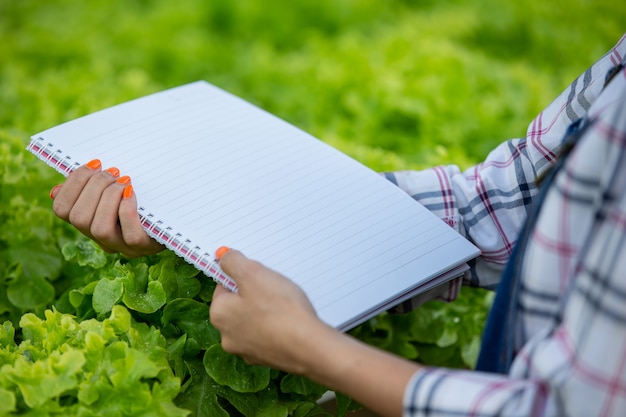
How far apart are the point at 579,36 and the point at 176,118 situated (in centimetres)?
227

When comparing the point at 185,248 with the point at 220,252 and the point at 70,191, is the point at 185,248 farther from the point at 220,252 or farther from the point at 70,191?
the point at 70,191

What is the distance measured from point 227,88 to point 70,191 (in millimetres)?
1698

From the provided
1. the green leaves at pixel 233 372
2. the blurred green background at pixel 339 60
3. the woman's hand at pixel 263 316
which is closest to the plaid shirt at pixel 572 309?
the woman's hand at pixel 263 316

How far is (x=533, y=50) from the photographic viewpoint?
325 cm

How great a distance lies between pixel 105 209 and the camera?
117 centimetres

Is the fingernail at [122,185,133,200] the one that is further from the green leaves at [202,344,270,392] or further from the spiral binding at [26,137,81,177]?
the green leaves at [202,344,270,392]

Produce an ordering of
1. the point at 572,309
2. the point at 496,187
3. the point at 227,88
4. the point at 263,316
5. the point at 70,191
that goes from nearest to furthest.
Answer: the point at 572,309, the point at 263,316, the point at 70,191, the point at 496,187, the point at 227,88

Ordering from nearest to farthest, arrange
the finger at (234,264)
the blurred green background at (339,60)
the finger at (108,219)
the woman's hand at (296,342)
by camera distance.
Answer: the woman's hand at (296,342), the finger at (234,264), the finger at (108,219), the blurred green background at (339,60)

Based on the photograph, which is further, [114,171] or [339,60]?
[339,60]

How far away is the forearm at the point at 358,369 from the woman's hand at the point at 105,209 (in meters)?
0.37

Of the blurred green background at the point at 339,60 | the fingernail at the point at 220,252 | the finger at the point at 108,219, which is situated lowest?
the blurred green background at the point at 339,60

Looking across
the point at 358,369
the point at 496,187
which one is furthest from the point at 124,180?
the point at 496,187

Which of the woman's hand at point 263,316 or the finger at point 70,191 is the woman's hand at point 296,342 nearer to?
the woman's hand at point 263,316

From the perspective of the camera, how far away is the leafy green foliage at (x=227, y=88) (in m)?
1.21
